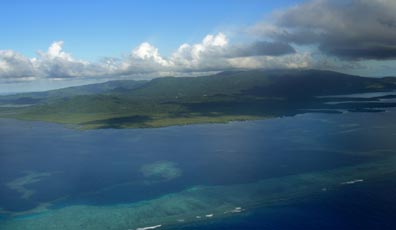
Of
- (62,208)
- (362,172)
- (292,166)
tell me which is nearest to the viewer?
(62,208)

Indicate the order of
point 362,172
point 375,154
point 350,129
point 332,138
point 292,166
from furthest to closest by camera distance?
point 350,129, point 332,138, point 375,154, point 292,166, point 362,172

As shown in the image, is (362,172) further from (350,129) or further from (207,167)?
(350,129)

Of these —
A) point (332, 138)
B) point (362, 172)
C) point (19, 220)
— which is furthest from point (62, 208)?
point (332, 138)

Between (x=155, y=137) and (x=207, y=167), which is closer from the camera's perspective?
(x=207, y=167)
